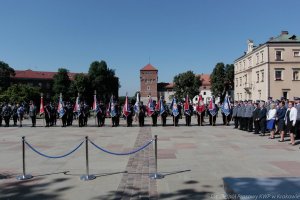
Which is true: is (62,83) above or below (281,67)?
below

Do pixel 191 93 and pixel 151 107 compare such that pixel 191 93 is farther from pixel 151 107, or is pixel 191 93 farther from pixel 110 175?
pixel 110 175

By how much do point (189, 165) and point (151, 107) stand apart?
51.9ft

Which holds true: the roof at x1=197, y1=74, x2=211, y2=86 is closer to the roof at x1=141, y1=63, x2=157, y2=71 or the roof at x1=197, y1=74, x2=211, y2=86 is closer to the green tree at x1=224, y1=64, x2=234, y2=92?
the roof at x1=141, y1=63, x2=157, y2=71

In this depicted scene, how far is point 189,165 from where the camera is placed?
9.72m

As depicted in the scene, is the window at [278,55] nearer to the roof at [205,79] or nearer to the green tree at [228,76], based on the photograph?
the green tree at [228,76]

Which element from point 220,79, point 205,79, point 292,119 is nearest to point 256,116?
point 292,119

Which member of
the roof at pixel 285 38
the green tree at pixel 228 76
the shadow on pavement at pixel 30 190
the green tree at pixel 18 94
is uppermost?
the roof at pixel 285 38

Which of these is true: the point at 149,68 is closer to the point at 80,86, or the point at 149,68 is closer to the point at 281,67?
the point at 80,86

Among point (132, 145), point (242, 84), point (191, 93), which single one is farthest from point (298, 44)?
point (132, 145)

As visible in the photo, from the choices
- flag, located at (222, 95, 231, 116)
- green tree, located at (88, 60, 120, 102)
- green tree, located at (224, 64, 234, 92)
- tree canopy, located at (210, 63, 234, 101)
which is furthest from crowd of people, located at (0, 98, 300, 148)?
green tree, located at (224, 64, 234, 92)

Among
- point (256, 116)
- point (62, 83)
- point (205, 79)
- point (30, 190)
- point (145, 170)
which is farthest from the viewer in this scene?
point (205, 79)

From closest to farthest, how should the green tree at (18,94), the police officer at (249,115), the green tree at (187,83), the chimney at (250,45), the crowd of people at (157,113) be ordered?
the crowd of people at (157,113) < the police officer at (249,115) < the green tree at (18,94) < the chimney at (250,45) < the green tree at (187,83)

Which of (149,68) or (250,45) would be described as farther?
(149,68)

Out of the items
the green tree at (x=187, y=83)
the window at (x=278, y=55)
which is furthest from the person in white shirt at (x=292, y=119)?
the green tree at (x=187, y=83)
